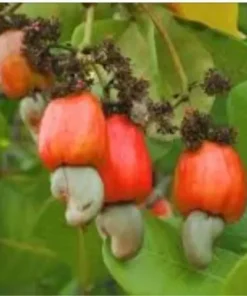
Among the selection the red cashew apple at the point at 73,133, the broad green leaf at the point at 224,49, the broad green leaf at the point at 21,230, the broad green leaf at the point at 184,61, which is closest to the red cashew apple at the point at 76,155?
the red cashew apple at the point at 73,133

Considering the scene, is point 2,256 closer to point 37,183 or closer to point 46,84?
point 37,183

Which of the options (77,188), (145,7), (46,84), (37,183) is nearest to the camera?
(77,188)

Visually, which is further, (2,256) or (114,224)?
(2,256)

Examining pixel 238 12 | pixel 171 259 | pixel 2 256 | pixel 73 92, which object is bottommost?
pixel 2 256

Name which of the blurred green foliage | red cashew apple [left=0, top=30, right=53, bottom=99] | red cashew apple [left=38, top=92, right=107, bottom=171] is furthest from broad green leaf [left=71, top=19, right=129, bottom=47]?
red cashew apple [left=38, top=92, right=107, bottom=171]

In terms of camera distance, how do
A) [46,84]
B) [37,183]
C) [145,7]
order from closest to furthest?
[46,84] → [145,7] → [37,183]

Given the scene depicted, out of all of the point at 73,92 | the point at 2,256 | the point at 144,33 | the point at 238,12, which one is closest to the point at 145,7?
the point at 144,33

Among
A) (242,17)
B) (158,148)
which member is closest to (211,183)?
(158,148)
